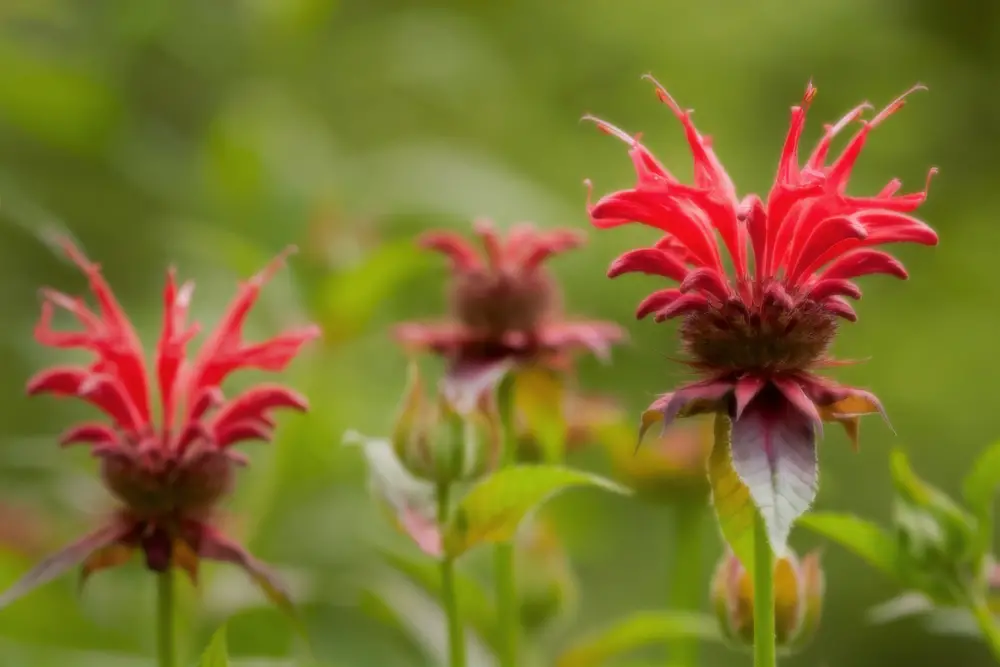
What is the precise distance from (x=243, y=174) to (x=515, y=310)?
86cm

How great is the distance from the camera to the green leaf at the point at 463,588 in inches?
37.7

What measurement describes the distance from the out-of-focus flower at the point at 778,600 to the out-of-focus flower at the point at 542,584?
26 centimetres

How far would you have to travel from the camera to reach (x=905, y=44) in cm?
308

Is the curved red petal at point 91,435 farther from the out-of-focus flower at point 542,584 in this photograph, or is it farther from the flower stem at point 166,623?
the out-of-focus flower at point 542,584

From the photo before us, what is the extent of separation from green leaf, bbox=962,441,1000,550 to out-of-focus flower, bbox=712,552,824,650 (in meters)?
0.12

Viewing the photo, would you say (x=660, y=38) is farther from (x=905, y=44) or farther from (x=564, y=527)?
(x=564, y=527)

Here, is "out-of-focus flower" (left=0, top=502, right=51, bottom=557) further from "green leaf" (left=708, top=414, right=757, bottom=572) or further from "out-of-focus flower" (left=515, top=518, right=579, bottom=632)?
"green leaf" (left=708, top=414, right=757, bottom=572)

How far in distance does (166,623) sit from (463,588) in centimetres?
25

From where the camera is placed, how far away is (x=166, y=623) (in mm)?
851

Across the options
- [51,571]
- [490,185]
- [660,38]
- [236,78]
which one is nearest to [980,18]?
[660,38]

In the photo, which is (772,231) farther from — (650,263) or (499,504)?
(499,504)

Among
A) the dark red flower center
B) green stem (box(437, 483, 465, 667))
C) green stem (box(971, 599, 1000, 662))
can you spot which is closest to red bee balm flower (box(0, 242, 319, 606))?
the dark red flower center

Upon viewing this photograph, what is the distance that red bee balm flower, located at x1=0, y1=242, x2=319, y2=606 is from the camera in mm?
876

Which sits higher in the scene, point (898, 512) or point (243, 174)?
point (243, 174)
